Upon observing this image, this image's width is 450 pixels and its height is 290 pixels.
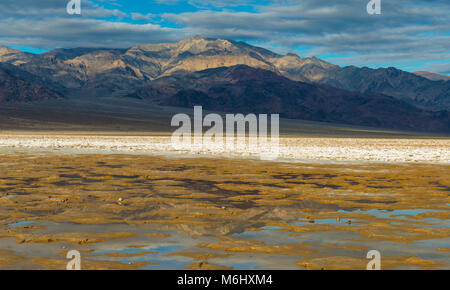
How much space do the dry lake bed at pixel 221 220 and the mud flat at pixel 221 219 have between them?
2 centimetres

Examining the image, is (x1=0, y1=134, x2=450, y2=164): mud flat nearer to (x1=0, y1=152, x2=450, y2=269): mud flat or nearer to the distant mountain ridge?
(x1=0, y1=152, x2=450, y2=269): mud flat

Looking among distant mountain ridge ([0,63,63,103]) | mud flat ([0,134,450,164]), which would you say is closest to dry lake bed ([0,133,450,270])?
mud flat ([0,134,450,164])

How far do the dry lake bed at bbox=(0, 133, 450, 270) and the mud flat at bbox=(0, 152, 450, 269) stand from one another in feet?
0.07

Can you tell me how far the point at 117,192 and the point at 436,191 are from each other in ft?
29.2

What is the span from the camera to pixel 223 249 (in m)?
7.63

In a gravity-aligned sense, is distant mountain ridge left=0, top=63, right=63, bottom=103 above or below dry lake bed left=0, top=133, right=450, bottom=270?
above

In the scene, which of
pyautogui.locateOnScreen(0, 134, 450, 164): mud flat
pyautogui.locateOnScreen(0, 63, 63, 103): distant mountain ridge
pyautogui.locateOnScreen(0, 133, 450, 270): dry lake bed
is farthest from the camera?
pyautogui.locateOnScreen(0, 63, 63, 103): distant mountain ridge

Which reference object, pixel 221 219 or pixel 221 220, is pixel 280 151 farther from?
pixel 221 220

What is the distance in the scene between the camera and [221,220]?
10.0 metres

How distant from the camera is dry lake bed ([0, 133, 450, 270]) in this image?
280 inches
